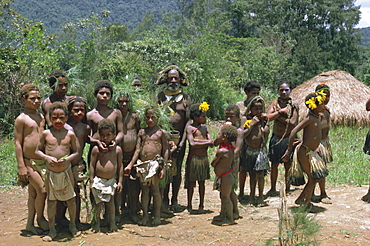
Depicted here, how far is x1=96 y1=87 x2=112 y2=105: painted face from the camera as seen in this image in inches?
189

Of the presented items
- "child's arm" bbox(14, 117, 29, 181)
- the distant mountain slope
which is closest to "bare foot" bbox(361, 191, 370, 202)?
"child's arm" bbox(14, 117, 29, 181)

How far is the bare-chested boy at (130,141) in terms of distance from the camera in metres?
5.05

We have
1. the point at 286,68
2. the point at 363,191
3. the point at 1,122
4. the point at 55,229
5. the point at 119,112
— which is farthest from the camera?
the point at 286,68

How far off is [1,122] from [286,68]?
22.8 m

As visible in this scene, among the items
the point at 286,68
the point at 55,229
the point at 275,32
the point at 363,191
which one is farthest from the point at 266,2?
the point at 55,229

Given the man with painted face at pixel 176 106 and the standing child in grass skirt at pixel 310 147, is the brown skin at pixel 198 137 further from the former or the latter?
the standing child in grass skirt at pixel 310 147

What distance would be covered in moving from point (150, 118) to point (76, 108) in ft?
3.02

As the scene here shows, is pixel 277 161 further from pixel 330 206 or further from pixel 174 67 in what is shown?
pixel 174 67

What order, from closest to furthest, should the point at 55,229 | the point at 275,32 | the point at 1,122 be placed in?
the point at 55,229 → the point at 1,122 → the point at 275,32

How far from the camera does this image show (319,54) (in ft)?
109

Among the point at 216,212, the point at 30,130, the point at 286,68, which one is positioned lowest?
the point at 216,212

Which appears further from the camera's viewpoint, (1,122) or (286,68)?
(286,68)

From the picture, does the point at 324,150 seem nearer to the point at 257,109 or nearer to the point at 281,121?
the point at 281,121

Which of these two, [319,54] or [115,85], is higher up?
[319,54]
